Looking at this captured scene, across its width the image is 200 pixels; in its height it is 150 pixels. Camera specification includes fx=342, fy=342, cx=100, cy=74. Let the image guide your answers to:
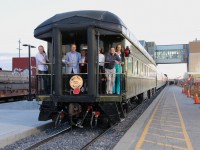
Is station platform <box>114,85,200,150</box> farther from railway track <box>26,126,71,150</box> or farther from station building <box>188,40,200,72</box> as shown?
station building <box>188,40,200,72</box>

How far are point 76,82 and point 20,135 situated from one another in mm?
2066

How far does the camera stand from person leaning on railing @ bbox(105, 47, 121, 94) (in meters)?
9.57

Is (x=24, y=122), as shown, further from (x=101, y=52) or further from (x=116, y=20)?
(x=116, y=20)

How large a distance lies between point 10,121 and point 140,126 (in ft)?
14.5

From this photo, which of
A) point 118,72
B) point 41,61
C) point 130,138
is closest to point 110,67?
point 118,72

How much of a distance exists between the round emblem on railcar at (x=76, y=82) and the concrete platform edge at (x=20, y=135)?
5.70 feet

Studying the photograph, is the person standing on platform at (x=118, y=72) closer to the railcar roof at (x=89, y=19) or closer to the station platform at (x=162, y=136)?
the railcar roof at (x=89, y=19)

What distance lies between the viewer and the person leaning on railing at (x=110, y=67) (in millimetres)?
9570

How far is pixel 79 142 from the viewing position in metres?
8.78

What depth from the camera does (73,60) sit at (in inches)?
385

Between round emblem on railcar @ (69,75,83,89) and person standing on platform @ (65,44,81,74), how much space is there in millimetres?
257

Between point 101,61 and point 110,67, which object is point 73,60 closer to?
point 101,61

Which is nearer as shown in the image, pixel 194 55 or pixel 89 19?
pixel 89 19

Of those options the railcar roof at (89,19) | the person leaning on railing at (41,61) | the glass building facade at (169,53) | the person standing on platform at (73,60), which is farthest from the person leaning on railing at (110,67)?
the glass building facade at (169,53)
